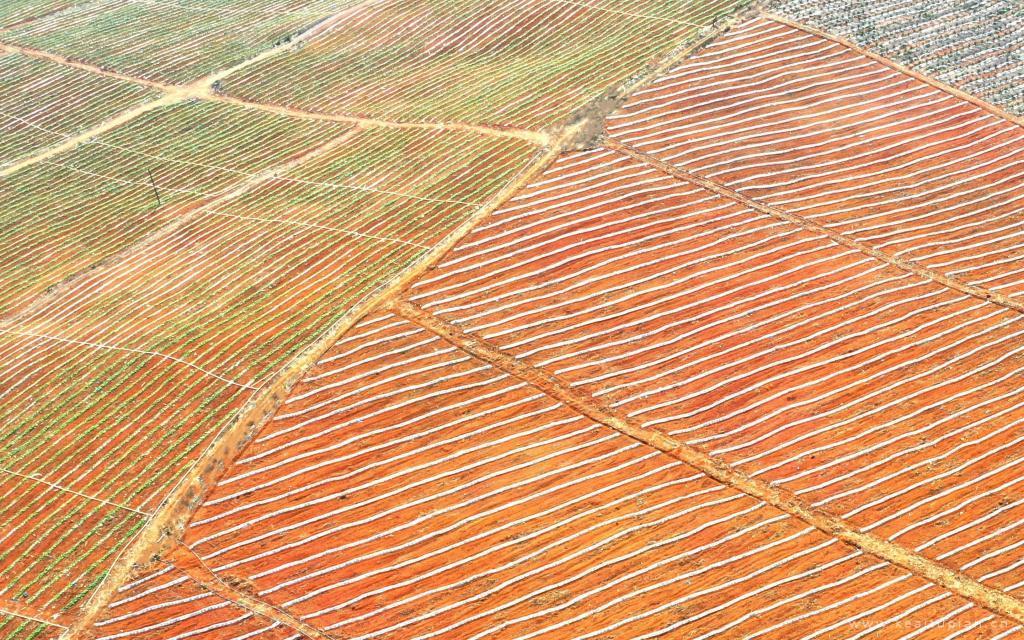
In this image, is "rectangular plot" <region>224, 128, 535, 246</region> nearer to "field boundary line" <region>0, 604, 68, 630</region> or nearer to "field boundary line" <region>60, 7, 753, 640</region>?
"field boundary line" <region>60, 7, 753, 640</region>

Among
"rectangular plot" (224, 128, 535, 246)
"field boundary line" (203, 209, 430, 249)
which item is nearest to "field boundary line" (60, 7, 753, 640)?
"rectangular plot" (224, 128, 535, 246)

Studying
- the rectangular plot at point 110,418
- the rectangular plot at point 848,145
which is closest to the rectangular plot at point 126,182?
the rectangular plot at point 110,418

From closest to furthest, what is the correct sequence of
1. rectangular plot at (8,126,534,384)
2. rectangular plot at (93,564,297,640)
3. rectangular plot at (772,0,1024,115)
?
1. rectangular plot at (93,564,297,640)
2. rectangular plot at (8,126,534,384)
3. rectangular plot at (772,0,1024,115)

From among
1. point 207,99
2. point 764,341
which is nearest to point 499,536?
point 764,341

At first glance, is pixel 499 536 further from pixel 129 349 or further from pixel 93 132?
pixel 93 132

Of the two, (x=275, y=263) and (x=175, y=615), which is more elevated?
(x=275, y=263)

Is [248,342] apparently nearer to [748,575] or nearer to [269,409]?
[269,409]

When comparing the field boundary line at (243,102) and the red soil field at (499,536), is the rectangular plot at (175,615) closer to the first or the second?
the red soil field at (499,536)
